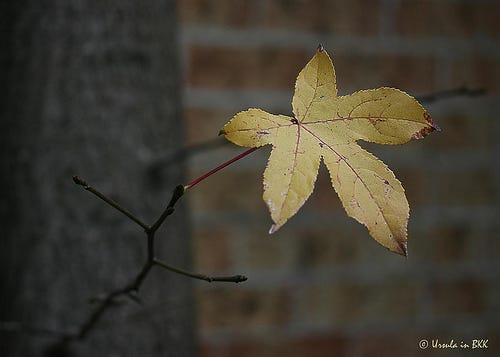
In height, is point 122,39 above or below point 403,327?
above

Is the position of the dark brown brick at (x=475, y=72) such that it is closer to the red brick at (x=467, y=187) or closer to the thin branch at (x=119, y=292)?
the red brick at (x=467, y=187)

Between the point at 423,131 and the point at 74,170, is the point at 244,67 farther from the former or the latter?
the point at 423,131

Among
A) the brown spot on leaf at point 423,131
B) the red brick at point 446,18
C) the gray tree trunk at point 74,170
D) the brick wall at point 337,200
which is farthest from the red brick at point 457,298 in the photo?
the brown spot on leaf at point 423,131

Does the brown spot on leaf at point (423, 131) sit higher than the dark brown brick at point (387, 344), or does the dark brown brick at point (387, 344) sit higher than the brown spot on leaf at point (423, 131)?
the brown spot on leaf at point (423, 131)

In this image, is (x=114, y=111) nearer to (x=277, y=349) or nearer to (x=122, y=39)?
(x=122, y=39)

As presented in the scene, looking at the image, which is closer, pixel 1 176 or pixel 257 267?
pixel 1 176

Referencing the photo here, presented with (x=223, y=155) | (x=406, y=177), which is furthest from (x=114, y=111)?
(x=406, y=177)

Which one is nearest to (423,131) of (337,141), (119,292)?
(337,141)
